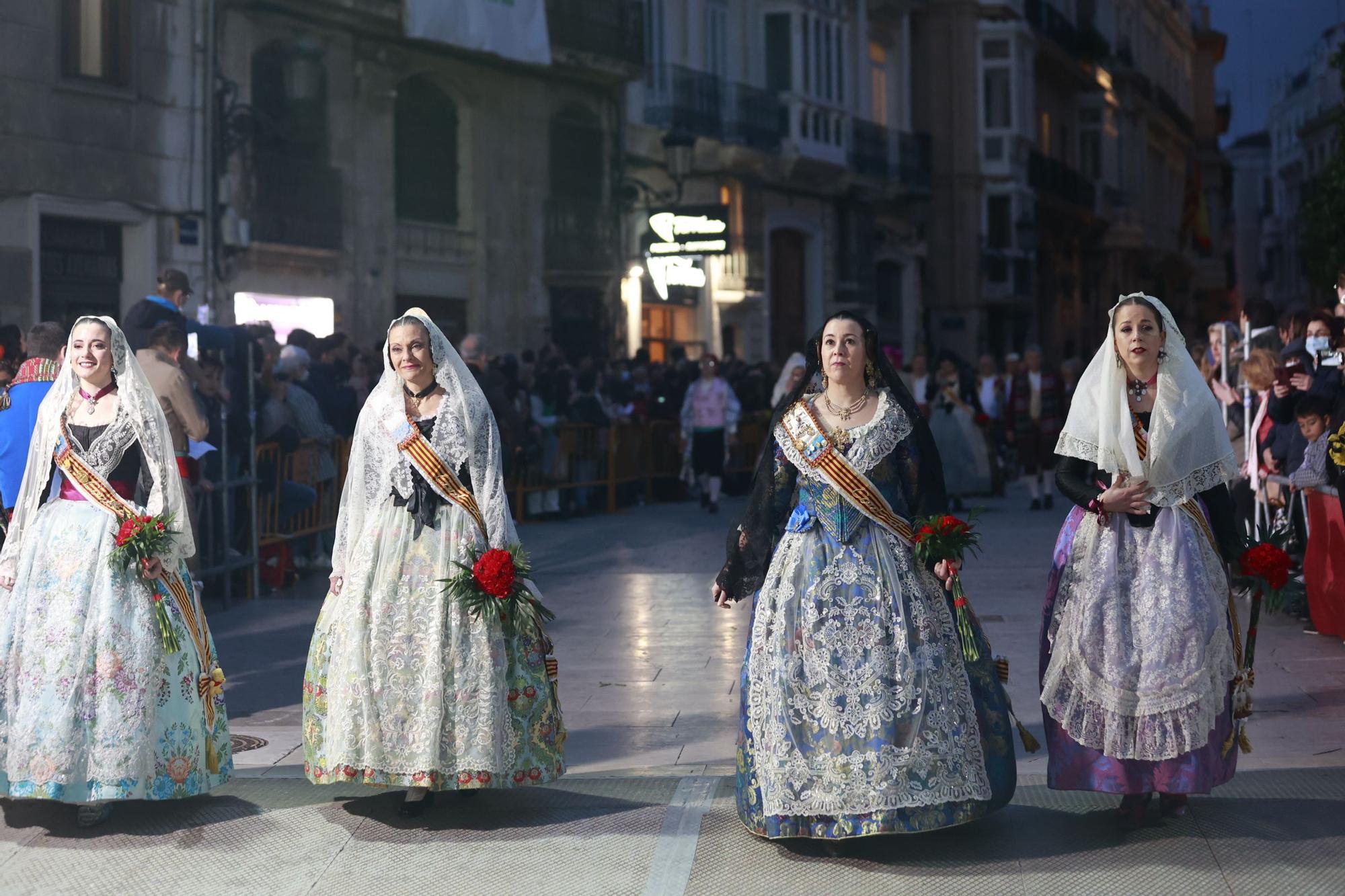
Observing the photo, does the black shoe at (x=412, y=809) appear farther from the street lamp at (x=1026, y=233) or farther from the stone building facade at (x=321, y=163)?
the street lamp at (x=1026, y=233)

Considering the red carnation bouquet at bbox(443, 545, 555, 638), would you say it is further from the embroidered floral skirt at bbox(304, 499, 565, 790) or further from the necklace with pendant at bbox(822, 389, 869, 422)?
the necklace with pendant at bbox(822, 389, 869, 422)

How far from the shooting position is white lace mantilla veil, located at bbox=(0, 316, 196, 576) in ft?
22.7

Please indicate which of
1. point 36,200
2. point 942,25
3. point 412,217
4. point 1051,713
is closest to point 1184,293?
point 942,25

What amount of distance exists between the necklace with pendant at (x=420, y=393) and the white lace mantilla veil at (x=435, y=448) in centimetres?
3

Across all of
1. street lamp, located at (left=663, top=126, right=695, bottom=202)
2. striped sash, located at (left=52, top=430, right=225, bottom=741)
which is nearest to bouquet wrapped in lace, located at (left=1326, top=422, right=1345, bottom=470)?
striped sash, located at (left=52, top=430, right=225, bottom=741)

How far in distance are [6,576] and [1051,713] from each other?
3.76 m

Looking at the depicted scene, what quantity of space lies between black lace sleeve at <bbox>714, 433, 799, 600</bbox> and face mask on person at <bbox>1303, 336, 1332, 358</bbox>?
6.08 meters

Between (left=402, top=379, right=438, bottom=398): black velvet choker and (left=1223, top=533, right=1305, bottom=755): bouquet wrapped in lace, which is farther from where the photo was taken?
(left=402, top=379, right=438, bottom=398): black velvet choker

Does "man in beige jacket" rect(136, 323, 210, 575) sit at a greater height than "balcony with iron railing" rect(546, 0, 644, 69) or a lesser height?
lesser

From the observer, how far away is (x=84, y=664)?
21.5ft

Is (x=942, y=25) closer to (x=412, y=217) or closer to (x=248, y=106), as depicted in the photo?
(x=412, y=217)

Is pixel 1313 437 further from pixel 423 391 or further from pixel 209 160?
pixel 209 160

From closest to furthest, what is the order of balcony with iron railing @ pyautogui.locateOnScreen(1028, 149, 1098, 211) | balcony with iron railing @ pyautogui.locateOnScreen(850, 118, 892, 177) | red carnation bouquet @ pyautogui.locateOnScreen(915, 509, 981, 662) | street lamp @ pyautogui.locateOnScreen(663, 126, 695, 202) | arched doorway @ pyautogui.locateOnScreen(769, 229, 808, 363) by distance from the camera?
1. red carnation bouquet @ pyautogui.locateOnScreen(915, 509, 981, 662)
2. street lamp @ pyautogui.locateOnScreen(663, 126, 695, 202)
3. arched doorway @ pyautogui.locateOnScreen(769, 229, 808, 363)
4. balcony with iron railing @ pyautogui.locateOnScreen(850, 118, 892, 177)
5. balcony with iron railing @ pyautogui.locateOnScreen(1028, 149, 1098, 211)

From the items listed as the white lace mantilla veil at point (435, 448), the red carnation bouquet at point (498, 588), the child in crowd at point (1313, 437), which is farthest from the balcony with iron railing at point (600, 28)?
the red carnation bouquet at point (498, 588)
